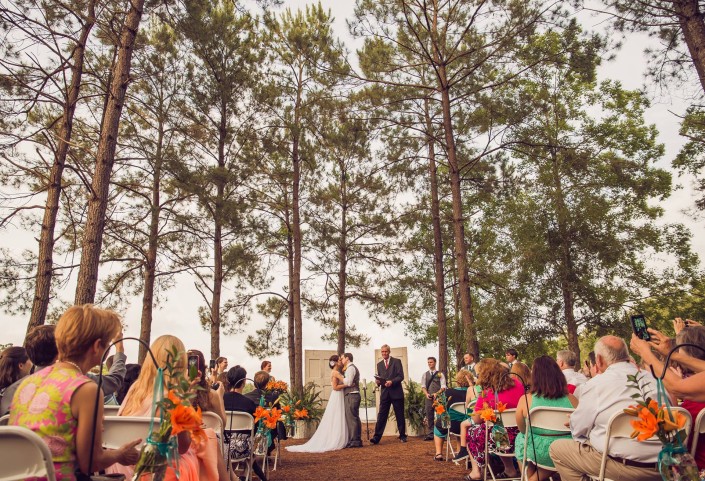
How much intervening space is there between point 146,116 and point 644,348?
42.7 feet

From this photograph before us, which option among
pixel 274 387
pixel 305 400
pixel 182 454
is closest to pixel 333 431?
pixel 274 387

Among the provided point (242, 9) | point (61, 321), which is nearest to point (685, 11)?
point (242, 9)

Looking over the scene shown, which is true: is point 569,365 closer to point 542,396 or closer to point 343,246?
point 542,396

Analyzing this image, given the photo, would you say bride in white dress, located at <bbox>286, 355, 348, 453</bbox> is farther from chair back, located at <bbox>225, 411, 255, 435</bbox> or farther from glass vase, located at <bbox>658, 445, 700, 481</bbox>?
glass vase, located at <bbox>658, 445, 700, 481</bbox>

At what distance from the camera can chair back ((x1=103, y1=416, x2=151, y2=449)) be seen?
2.70 metres

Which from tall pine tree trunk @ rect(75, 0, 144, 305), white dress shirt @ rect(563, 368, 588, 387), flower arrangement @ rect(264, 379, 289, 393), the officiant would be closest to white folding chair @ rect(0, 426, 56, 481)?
tall pine tree trunk @ rect(75, 0, 144, 305)

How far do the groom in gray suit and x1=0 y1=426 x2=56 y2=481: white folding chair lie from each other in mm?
9381

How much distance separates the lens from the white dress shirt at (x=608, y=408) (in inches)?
122

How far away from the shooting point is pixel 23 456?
1.97 metres

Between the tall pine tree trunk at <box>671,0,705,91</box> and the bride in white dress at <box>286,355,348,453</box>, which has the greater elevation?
the tall pine tree trunk at <box>671,0,705,91</box>

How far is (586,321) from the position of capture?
16.0 meters

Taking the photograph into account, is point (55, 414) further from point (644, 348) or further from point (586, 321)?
point (586, 321)

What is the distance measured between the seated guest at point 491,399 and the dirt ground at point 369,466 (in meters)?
0.71

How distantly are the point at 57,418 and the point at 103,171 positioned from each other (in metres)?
5.18
